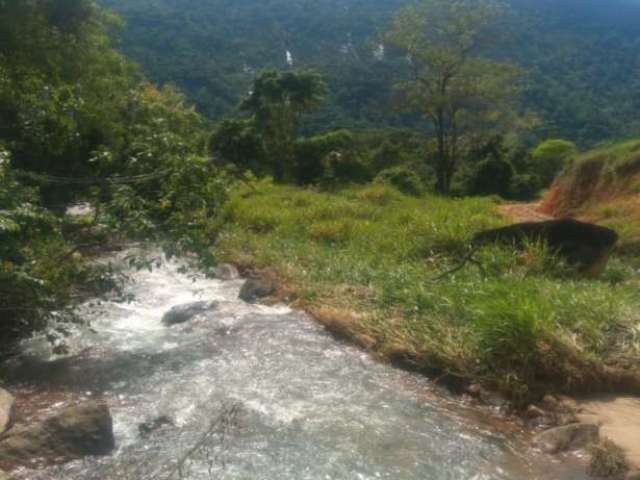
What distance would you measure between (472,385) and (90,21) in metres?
10.1

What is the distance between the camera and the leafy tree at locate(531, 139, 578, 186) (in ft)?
113

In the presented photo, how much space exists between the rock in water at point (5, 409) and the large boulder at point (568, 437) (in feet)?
14.9

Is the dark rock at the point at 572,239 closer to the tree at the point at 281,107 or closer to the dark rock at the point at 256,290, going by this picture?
the dark rock at the point at 256,290

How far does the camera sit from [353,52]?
6212cm

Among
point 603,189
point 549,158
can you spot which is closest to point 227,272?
point 603,189

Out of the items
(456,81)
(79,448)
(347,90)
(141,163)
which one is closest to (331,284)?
(141,163)

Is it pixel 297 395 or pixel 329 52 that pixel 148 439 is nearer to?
pixel 297 395

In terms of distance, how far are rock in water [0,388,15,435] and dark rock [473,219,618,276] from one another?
767cm

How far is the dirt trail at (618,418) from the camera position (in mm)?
6070

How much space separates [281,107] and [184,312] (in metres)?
20.5

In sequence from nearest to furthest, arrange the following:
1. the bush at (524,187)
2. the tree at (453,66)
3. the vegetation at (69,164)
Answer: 1. the vegetation at (69,164)
2. the tree at (453,66)
3. the bush at (524,187)

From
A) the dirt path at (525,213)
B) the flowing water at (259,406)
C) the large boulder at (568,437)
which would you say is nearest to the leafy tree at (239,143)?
the dirt path at (525,213)

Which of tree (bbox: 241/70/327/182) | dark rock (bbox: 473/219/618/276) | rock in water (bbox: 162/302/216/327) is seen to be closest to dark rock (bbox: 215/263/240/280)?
rock in water (bbox: 162/302/216/327)

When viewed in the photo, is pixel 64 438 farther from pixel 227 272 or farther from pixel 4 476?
pixel 227 272
